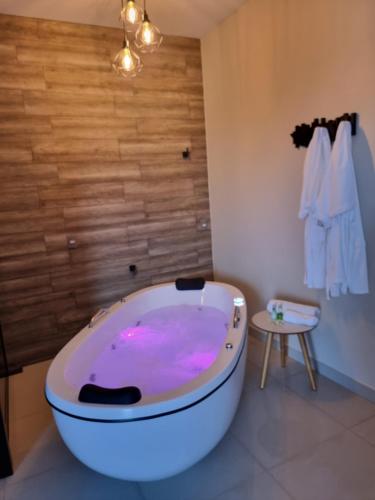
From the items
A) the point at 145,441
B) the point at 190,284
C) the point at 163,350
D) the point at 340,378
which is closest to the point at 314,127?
the point at 190,284

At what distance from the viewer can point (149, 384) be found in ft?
8.14

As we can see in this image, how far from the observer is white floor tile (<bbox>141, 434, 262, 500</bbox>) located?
1.88 meters

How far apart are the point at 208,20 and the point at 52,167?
1931mm

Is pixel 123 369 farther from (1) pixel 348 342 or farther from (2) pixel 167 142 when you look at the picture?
(2) pixel 167 142

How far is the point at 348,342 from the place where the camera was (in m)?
2.65

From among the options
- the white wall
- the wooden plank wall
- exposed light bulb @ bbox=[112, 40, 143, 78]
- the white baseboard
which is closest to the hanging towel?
the white wall

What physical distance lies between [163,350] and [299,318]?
3.47ft

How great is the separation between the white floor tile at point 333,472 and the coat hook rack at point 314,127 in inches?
74.9

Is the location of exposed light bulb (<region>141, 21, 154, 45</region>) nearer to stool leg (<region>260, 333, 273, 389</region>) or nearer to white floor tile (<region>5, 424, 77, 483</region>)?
stool leg (<region>260, 333, 273, 389</region>)

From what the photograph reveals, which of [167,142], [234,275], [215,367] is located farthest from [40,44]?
[215,367]

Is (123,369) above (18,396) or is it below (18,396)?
above

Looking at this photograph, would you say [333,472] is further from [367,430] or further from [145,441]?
[145,441]

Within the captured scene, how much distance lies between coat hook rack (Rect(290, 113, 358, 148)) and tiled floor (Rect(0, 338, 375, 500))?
1836 millimetres

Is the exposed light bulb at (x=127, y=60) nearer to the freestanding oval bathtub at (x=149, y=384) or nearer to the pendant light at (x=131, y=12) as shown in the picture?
the pendant light at (x=131, y=12)
